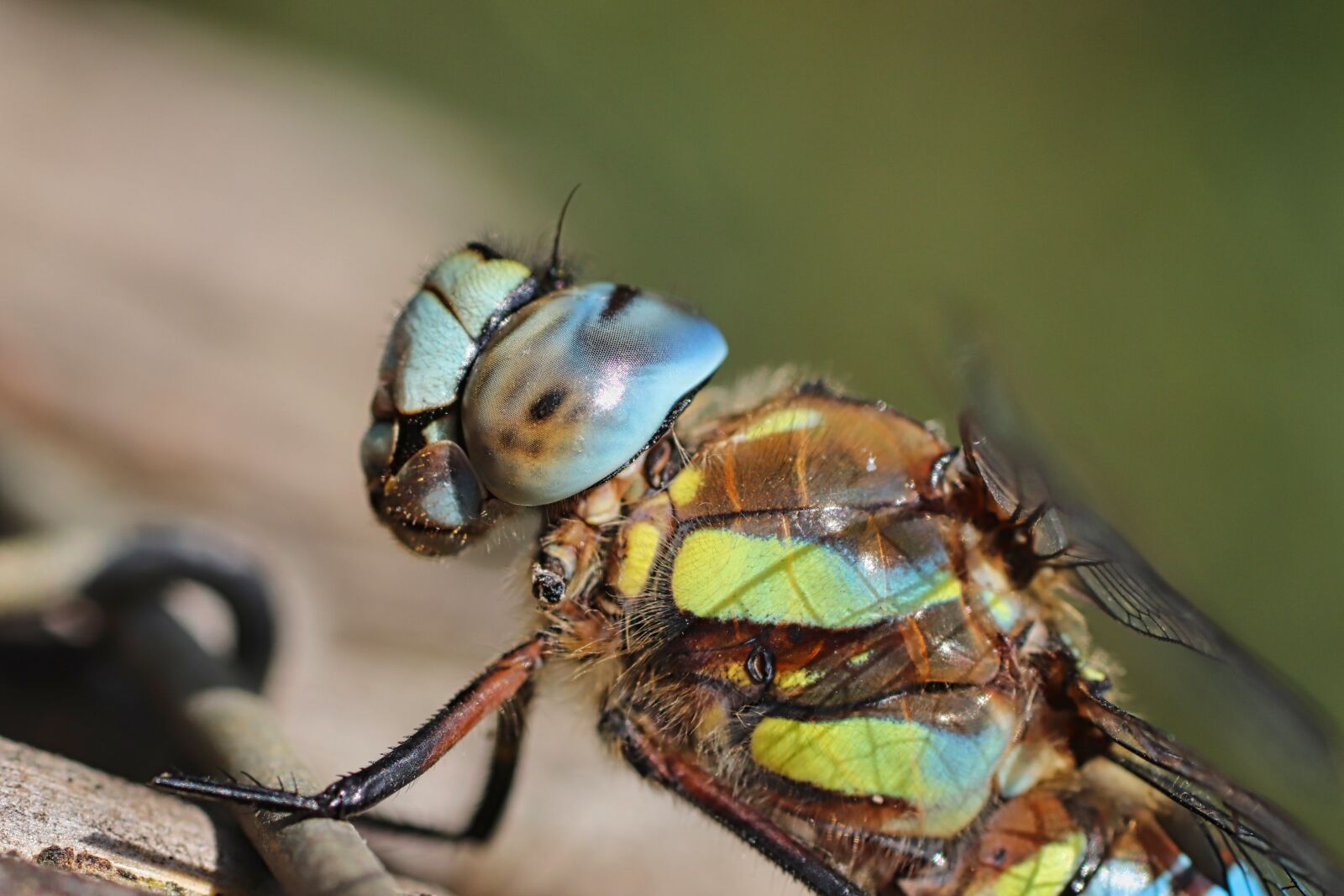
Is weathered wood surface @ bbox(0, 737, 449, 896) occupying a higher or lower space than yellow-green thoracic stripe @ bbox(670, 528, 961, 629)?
lower

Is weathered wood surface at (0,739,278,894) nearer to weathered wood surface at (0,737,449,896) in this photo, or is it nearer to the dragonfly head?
weathered wood surface at (0,737,449,896)

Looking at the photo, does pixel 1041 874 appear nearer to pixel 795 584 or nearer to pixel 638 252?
pixel 795 584

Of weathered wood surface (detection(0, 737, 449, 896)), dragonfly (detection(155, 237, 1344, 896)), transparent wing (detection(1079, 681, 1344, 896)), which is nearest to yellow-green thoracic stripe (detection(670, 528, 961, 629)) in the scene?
dragonfly (detection(155, 237, 1344, 896))

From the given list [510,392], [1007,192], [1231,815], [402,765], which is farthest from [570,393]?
[1007,192]

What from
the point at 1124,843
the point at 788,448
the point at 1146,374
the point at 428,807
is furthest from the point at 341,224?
the point at 1146,374

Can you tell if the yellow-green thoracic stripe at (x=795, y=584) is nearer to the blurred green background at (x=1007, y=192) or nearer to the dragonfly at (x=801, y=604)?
the dragonfly at (x=801, y=604)

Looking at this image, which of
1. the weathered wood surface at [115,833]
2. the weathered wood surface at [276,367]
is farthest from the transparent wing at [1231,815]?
the weathered wood surface at [115,833]
